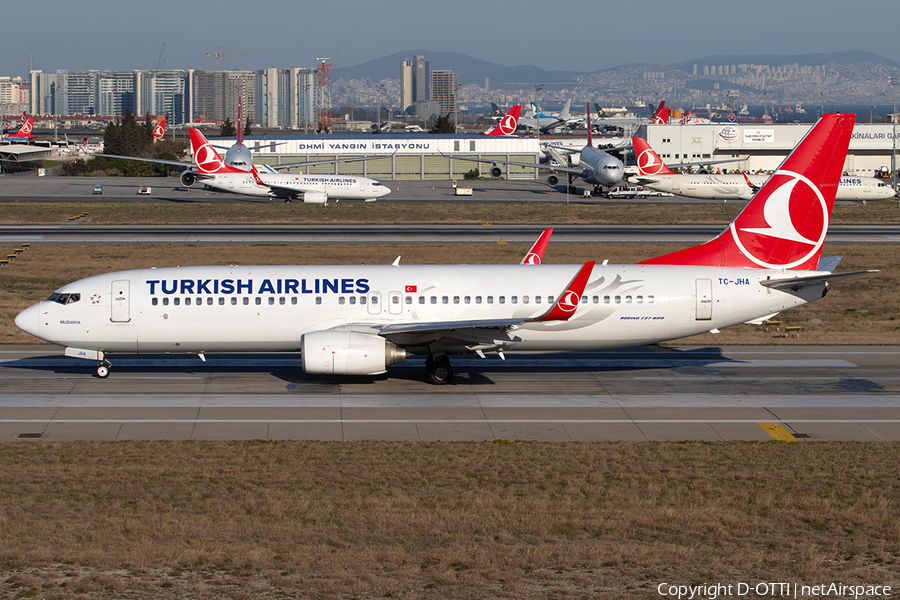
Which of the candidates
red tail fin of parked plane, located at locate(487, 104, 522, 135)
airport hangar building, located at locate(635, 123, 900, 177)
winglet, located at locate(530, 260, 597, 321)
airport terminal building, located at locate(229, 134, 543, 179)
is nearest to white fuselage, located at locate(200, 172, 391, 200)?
airport terminal building, located at locate(229, 134, 543, 179)

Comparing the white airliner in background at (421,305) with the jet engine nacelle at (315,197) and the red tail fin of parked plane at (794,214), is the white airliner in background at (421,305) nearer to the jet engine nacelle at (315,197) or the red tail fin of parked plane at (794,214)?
the red tail fin of parked plane at (794,214)

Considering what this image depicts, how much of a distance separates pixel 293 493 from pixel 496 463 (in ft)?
16.7

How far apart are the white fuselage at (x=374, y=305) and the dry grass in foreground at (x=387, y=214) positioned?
145 ft

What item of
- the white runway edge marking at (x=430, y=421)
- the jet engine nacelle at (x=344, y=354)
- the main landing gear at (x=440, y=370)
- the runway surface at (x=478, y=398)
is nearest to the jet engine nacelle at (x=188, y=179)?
the runway surface at (x=478, y=398)

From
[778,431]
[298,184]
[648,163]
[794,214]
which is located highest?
[648,163]

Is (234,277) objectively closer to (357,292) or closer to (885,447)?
(357,292)

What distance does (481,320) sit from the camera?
29.0m

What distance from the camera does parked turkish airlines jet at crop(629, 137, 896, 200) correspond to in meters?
94.2

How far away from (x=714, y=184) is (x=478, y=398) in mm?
75129

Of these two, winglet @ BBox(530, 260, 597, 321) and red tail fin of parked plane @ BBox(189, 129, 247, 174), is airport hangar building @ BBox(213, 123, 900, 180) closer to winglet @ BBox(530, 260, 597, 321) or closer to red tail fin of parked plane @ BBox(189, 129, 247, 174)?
red tail fin of parked plane @ BBox(189, 129, 247, 174)

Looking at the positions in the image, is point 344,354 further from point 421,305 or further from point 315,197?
point 315,197

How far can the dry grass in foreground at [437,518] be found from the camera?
14352 mm

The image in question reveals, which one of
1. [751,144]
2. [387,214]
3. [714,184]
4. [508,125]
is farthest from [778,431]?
[508,125]

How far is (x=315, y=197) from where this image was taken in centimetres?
8719
